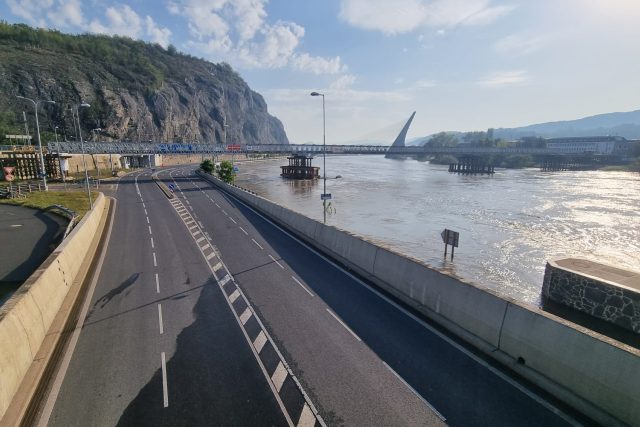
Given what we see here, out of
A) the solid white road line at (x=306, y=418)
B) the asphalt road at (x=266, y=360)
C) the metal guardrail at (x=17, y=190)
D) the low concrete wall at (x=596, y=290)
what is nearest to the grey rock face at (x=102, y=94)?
the metal guardrail at (x=17, y=190)

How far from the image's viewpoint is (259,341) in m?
12.7

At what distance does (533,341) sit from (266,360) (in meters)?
8.40

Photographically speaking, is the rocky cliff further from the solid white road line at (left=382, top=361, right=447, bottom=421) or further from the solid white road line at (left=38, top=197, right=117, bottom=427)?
the solid white road line at (left=382, top=361, right=447, bottom=421)

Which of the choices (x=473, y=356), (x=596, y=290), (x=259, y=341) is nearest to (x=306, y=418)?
(x=259, y=341)

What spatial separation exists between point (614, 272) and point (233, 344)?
73.9 ft

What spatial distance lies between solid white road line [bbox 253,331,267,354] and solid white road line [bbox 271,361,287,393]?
1269mm

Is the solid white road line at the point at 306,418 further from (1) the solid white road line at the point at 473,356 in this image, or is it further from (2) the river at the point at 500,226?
Result: (2) the river at the point at 500,226

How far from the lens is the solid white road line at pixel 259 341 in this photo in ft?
40.3

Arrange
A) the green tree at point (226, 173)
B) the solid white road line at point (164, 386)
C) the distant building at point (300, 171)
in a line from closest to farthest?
the solid white road line at point (164, 386) → the green tree at point (226, 173) → the distant building at point (300, 171)

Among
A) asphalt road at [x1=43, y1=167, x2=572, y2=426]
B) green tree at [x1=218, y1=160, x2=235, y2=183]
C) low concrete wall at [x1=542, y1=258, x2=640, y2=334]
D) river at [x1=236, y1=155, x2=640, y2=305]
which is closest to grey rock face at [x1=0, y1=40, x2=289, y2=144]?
green tree at [x1=218, y1=160, x2=235, y2=183]

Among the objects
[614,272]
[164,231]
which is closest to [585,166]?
[614,272]

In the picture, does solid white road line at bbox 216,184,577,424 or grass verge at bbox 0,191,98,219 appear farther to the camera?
grass verge at bbox 0,191,98,219

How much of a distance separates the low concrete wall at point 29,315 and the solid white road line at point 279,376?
23.0 ft

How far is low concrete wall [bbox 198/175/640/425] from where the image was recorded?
334 inches
